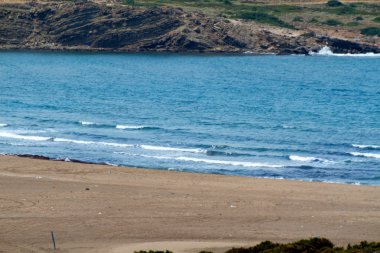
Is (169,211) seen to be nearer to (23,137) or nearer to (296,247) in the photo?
(296,247)

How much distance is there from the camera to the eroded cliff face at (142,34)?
368 feet

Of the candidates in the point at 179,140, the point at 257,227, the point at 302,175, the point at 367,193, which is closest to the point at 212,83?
the point at 179,140

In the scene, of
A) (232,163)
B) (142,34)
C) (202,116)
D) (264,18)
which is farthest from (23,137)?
(264,18)

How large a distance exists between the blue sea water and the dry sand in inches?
162

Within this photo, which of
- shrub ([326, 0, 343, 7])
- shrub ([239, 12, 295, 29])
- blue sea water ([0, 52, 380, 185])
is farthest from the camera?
shrub ([326, 0, 343, 7])

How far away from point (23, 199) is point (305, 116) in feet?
93.2

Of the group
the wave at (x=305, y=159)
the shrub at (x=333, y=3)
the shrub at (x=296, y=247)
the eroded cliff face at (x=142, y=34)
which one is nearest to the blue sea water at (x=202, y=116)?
the wave at (x=305, y=159)

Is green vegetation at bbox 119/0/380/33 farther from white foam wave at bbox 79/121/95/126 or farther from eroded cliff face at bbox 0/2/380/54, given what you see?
white foam wave at bbox 79/121/95/126

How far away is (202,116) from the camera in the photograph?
52938 millimetres

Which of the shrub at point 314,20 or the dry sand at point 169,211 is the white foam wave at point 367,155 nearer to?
the dry sand at point 169,211

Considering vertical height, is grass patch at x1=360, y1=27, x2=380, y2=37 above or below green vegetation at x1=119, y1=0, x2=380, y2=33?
below

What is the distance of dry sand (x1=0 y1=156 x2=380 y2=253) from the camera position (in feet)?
79.2

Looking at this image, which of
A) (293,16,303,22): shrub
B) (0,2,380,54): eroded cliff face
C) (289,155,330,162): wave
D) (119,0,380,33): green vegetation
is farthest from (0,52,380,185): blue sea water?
(293,16,303,22): shrub

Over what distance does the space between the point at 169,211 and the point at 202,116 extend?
25.9 metres
